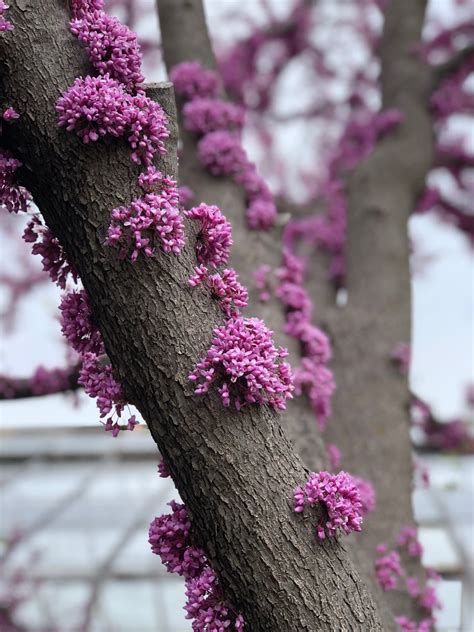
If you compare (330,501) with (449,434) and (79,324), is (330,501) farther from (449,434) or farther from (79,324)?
(449,434)

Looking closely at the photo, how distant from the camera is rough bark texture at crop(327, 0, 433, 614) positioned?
313 centimetres

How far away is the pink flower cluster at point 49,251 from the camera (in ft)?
6.56

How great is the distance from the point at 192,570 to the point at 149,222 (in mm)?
925

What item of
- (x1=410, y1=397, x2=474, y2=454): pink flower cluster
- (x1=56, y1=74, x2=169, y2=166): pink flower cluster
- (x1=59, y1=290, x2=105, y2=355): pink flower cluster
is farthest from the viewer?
(x1=410, y1=397, x2=474, y2=454): pink flower cluster

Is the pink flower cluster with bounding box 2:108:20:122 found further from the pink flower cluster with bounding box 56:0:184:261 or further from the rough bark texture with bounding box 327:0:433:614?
the rough bark texture with bounding box 327:0:433:614

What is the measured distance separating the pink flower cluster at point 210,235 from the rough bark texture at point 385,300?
1311 mm

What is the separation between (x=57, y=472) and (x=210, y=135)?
491cm

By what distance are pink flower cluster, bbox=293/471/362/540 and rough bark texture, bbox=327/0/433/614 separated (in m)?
0.83

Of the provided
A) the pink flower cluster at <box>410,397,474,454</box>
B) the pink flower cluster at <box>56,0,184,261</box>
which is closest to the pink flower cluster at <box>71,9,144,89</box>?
the pink flower cluster at <box>56,0,184,261</box>

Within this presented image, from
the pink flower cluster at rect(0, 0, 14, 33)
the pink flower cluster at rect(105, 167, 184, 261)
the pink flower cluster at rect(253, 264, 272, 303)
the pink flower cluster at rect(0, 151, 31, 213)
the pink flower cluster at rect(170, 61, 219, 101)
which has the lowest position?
the pink flower cluster at rect(105, 167, 184, 261)

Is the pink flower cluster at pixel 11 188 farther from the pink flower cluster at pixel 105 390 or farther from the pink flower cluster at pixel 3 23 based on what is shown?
the pink flower cluster at pixel 105 390

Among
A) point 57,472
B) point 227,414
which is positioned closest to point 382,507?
point 227,414

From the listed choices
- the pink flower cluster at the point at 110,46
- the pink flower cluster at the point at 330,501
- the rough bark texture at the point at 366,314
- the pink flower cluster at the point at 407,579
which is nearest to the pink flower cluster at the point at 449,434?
the rough bark texture at the point at 366,314

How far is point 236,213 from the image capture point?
9.92 feet
